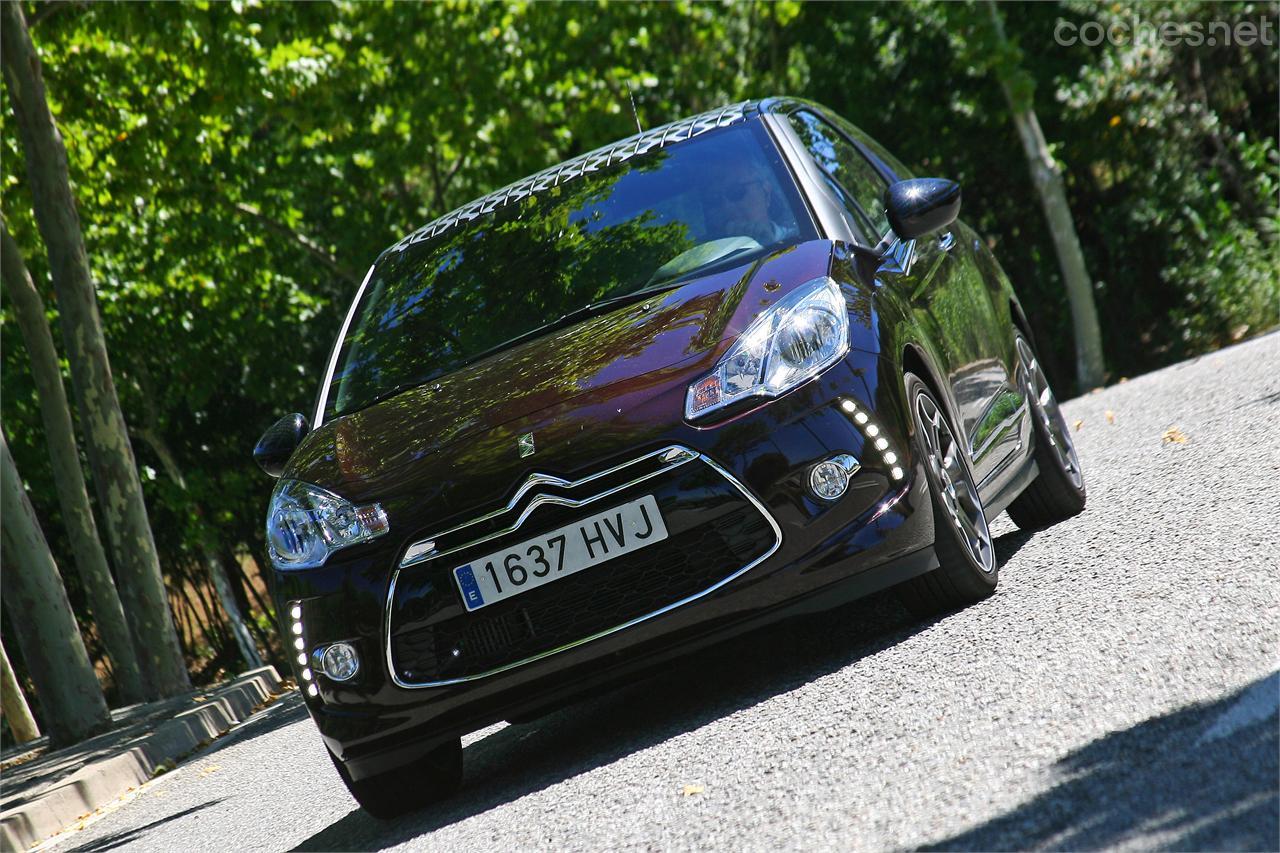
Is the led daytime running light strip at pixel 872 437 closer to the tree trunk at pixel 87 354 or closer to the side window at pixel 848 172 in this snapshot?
the side window at pixel 848 172

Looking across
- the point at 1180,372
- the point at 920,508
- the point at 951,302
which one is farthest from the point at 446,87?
the point at 920,508

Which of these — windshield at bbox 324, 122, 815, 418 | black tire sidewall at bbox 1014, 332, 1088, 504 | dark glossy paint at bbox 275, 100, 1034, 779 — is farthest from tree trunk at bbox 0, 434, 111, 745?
black tire sidewall at bbox 1014, 332, 1088, 504

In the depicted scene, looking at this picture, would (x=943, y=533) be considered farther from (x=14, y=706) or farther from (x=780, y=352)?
(x=14, y=706)

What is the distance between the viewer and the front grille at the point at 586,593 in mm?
4387

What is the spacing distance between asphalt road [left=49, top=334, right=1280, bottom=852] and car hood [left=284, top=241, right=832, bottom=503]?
76 cm

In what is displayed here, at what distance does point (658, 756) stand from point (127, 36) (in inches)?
475

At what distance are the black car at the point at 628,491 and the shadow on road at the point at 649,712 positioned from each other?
18 cm

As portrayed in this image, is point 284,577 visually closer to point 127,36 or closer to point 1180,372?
point 1180,372

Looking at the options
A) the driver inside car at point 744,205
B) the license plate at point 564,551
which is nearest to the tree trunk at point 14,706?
the driver inside car at point 744,205

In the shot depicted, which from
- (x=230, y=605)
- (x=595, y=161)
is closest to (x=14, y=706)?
(x=230, y=605)

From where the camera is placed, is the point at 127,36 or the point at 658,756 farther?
the point at 127,36

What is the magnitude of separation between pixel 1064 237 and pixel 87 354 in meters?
10.5

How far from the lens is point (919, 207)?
17.4 feet

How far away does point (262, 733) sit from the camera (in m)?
9.25
